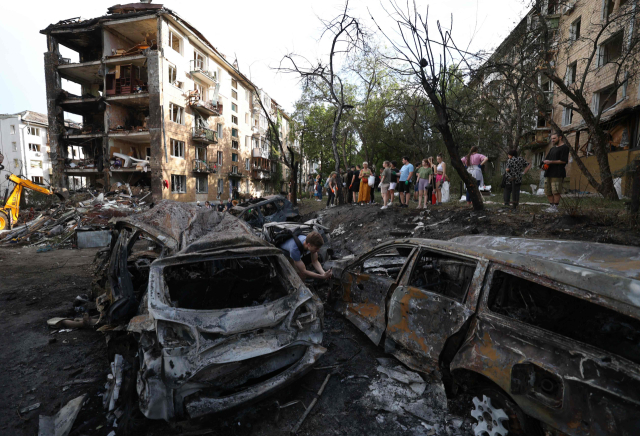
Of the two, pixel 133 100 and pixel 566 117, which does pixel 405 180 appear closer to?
pixel 566 117

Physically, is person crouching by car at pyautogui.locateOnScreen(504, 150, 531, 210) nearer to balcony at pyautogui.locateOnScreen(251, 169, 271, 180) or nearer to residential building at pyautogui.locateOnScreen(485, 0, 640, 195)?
residential building at pyautogui.locateOnScreen(485, 0, 640, 195)

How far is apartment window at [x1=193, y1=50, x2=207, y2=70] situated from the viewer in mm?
25600

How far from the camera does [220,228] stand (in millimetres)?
4129

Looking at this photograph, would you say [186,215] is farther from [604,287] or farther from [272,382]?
[604,287]

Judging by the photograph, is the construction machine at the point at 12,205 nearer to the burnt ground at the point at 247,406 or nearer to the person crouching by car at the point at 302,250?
the burnt ground at the point at 247,406

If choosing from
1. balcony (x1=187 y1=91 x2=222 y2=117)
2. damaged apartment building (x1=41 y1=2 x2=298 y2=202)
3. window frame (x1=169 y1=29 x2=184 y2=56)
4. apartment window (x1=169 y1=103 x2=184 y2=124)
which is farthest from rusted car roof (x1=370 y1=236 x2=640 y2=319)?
window frame (x1=169 y1=29 x2=184 y2=56)

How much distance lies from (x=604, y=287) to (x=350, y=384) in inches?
92.0

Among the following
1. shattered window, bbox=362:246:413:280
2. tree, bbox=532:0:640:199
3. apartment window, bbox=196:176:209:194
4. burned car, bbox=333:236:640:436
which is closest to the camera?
burned car, bbox=333:236:640:436

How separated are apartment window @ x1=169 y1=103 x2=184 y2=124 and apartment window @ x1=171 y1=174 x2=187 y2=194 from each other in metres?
4.17

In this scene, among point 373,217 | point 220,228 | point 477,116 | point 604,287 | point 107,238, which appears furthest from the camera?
point 477,116

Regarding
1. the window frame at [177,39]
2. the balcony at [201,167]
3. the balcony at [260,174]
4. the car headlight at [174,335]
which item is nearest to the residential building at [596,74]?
the car headlight at [174,335]

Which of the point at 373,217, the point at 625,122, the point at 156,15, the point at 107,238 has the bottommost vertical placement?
the point at 107,238

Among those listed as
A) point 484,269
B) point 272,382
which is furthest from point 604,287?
point 272,382

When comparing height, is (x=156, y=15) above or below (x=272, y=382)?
above
